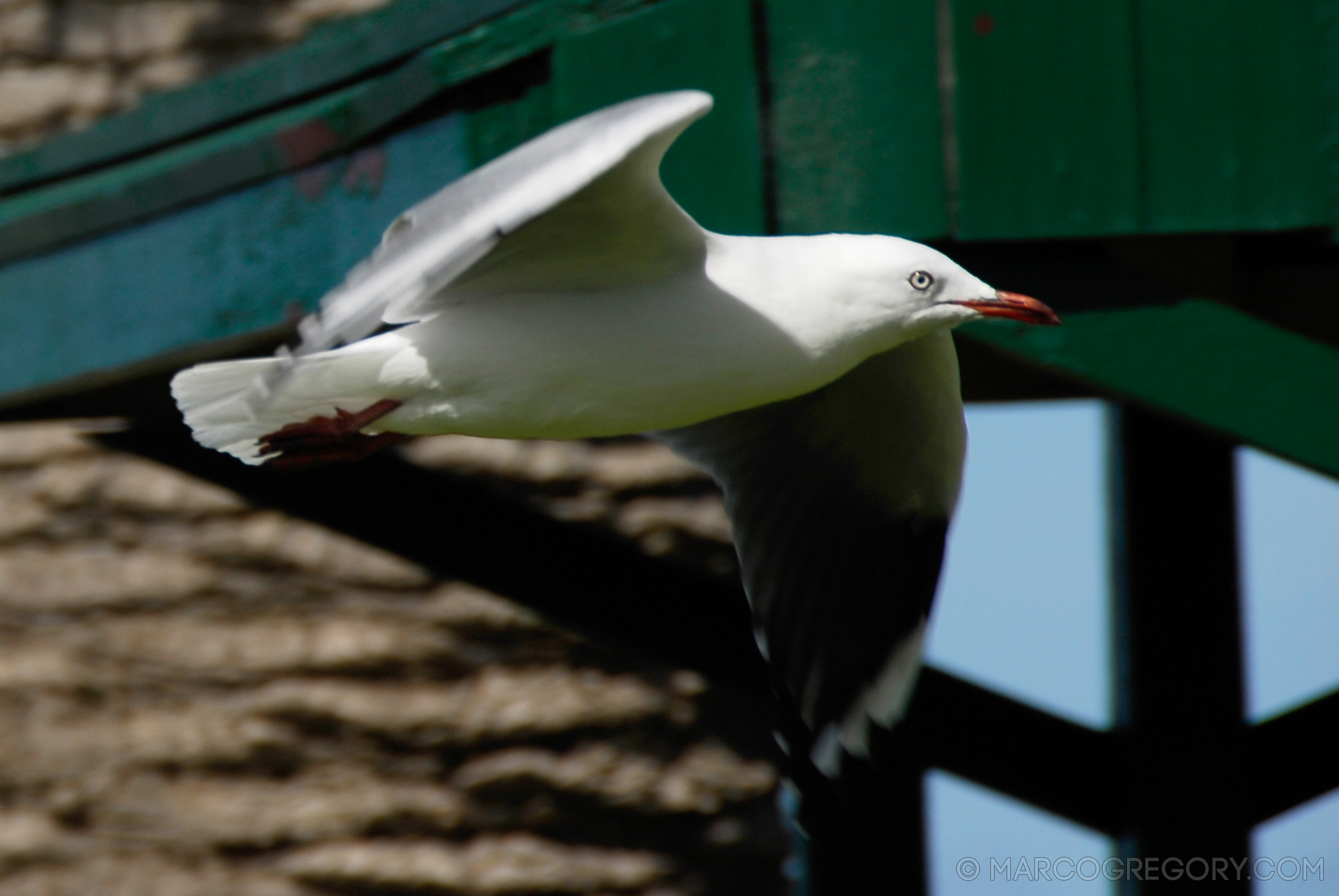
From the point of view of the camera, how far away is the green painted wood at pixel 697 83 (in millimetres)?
1703

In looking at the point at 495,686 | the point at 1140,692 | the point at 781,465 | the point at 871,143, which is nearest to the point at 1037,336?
the point at 871,143

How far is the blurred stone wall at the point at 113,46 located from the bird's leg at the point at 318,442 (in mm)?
2081

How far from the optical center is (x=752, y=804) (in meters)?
3.51

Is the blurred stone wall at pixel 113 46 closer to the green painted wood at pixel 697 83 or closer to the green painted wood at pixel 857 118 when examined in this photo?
the green painted wood at pixel 697 83

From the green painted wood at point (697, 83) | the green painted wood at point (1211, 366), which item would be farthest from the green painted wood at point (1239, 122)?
the green painted wood at point (697, 83)

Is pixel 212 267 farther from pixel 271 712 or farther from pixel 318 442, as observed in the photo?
pixel 271 712

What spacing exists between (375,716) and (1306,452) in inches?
86.9

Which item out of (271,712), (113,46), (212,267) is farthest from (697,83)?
(113,46)

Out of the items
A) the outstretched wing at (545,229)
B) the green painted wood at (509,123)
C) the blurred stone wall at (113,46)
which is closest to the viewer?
the outstretched wing at (545,229)

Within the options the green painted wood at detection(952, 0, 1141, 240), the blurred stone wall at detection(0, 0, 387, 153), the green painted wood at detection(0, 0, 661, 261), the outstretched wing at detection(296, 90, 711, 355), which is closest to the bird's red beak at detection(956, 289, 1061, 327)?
the green painted wood at detection(952, 0, 1141, 240)

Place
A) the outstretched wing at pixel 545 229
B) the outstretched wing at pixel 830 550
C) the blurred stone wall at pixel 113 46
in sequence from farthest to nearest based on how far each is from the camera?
the blurred stone wall at pixel 113 46, the outstretched wing at pixel 830 550, the outstretched wing at pixel 545 229

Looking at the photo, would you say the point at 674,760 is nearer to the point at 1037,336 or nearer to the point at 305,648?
the point at 305,648

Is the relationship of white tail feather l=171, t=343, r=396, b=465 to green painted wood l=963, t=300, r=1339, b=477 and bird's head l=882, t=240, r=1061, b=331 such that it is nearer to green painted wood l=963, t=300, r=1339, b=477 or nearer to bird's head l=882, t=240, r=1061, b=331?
bird's head l=882, t=240, r=1061, b=331

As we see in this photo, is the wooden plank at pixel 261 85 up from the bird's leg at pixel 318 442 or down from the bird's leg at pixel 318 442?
up
